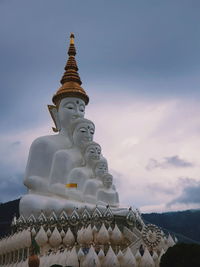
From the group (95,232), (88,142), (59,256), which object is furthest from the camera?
(88,142)

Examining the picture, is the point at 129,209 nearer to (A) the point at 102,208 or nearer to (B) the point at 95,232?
(A) the point at 102,208

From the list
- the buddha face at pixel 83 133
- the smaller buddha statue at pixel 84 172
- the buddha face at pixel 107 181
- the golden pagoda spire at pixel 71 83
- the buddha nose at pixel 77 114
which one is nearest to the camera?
the smaller buddha statue at pixel 84 172

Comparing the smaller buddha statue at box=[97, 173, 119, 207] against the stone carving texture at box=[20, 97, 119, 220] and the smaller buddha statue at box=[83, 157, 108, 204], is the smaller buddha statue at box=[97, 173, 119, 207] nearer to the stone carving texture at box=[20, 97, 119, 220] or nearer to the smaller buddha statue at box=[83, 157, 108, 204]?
the stone carving texture at box=[20, 97, 119, 220]

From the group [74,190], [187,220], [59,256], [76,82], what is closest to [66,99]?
[76,82]

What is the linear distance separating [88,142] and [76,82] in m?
3.73

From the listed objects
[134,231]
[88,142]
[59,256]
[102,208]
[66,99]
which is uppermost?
[66,99]

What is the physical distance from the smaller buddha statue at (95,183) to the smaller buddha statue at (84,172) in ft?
0.60

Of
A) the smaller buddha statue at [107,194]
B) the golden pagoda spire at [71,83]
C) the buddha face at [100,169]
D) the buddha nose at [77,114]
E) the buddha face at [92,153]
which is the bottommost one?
the smaller buddha statue at [107,194]

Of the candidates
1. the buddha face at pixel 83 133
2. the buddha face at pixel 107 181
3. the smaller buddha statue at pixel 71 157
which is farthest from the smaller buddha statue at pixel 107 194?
the buddha face at pixel 83 133

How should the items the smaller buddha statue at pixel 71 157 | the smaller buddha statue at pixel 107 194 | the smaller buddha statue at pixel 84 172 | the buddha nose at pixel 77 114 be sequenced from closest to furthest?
the smaller buddha statue at pixel 84 172, the smaller buddha statue at pixel 107 194, the smaller buddha statue at pixel 71 157, the buddha nose at pixel 77 114

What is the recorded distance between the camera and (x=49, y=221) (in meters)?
14.1

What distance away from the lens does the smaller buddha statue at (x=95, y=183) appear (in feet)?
52.7

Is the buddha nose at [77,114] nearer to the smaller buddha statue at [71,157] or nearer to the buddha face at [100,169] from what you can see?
the smaller buddha statue at [71,157]

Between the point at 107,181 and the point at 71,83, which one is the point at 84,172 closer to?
the point at 107,181
